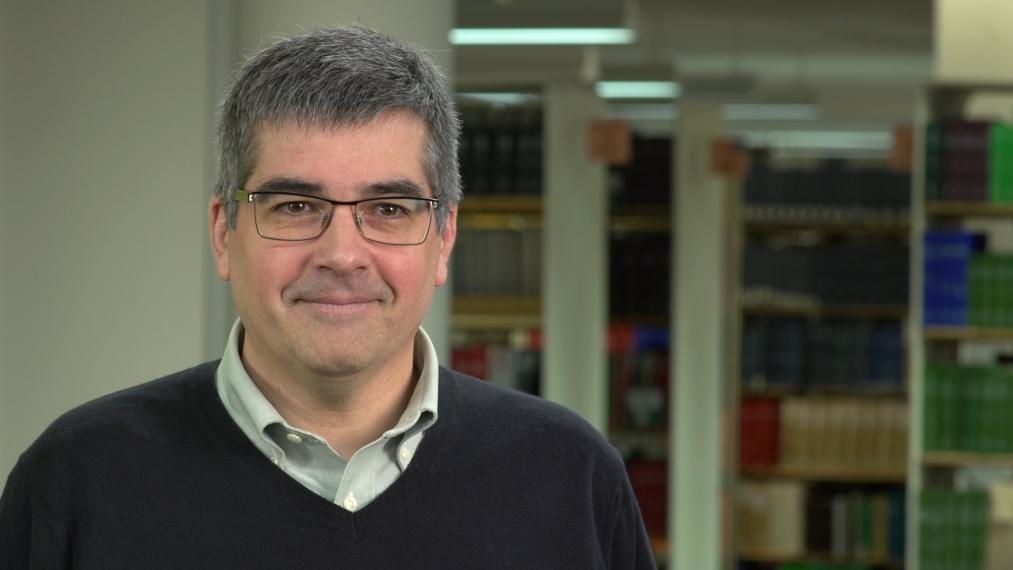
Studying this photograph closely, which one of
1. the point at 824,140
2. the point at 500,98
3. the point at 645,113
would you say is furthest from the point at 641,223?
the point at 824,140

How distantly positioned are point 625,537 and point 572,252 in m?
4.68

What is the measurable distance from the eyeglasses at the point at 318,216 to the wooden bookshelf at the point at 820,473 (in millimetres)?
6412

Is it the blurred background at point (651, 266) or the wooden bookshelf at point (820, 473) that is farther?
the wooden bookshelf at point (820, 473)

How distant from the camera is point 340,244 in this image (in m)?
1.36

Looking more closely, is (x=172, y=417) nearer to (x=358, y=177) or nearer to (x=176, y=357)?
(x=358, y=177)

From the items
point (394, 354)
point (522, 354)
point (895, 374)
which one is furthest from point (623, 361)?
point (394, 354)

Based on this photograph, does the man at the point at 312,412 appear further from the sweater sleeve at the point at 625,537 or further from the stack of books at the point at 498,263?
the stack of books at the point at 498,263

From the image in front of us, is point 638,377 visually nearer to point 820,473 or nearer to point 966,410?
point 820,473

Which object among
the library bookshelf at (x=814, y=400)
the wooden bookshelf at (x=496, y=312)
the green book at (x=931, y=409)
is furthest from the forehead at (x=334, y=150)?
the library bookshelf at (x=814, y=400)

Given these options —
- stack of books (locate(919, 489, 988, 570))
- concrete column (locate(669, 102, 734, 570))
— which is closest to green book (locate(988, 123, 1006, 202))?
stack of books (locate(919, 489, 988, 570))

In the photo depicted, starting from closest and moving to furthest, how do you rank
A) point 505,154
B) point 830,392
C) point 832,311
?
point 505,154 → point 830,392 → point 832,311

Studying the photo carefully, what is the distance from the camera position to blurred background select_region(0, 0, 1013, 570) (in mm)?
3041

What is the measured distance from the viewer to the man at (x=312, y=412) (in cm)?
137

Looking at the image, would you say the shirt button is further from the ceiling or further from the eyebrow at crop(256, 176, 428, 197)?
the ceiling
